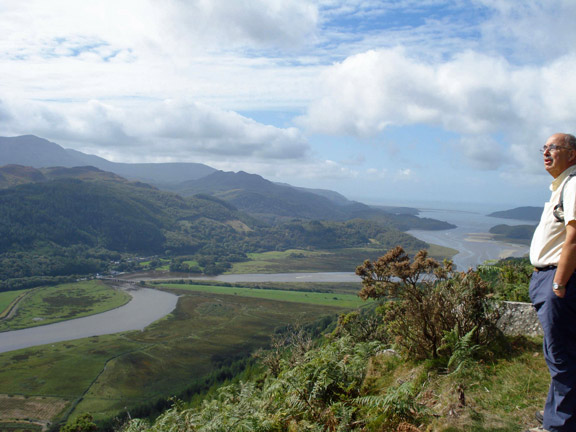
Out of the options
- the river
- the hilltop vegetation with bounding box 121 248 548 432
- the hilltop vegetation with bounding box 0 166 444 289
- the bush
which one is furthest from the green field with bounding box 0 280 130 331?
the bush

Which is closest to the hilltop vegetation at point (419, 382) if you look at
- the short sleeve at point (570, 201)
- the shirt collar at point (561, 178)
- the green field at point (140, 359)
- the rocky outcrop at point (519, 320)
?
the rocky outcrop at point (519, 320)

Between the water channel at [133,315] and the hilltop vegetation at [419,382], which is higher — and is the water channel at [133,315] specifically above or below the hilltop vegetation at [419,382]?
below

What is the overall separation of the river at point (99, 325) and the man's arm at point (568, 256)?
70371 mm

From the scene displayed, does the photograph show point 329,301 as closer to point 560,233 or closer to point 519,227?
point 560,233

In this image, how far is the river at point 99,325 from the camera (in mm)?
60922

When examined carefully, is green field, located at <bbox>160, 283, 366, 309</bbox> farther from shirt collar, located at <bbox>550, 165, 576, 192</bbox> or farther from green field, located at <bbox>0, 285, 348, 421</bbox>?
shirt collar, located at <bbox>550, 165, 576, 192</bbox>

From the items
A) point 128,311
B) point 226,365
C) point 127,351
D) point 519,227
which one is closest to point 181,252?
Result: point 128,311

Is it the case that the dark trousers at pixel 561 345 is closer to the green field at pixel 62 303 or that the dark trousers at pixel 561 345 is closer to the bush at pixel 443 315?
the bush at pixel 443 315

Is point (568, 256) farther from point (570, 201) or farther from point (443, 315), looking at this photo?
point (443, 315)

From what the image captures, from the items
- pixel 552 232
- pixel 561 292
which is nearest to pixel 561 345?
pixel 561 292

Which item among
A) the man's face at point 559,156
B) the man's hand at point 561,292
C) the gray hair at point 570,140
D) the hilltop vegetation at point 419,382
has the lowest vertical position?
the hilltop vegetation at point 419,382

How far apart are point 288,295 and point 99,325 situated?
40869 mm

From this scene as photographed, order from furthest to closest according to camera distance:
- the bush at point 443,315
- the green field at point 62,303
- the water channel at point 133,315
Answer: the green field at point 62,303 → the water channel at point 133,315 → the bush at point 443,315

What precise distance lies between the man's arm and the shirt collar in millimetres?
607
